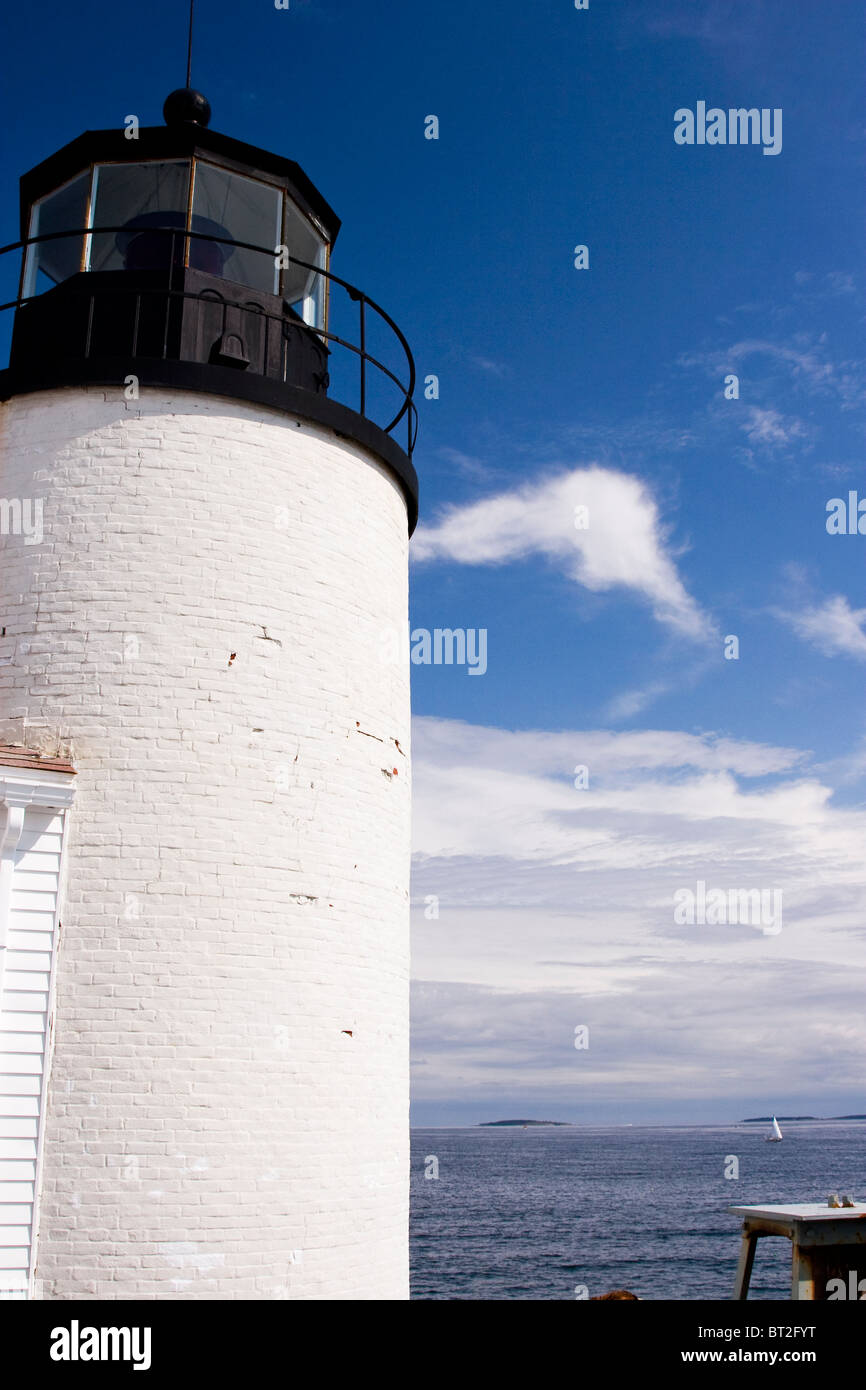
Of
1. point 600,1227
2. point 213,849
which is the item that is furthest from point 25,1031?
point 600,1227

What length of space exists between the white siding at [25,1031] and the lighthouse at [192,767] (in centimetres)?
2

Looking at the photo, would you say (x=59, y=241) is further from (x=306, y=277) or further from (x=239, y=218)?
(x=306, y=277)

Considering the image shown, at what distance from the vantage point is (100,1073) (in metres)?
7.28

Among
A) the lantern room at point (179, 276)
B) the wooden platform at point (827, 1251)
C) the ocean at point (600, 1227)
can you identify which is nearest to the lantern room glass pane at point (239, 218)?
the lantern room at point (179, 276)

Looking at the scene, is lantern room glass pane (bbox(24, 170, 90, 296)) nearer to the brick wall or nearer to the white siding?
the brick wall

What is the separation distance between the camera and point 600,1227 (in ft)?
175

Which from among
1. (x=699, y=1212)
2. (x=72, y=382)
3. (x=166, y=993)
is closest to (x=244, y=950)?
(x=166, y=993)

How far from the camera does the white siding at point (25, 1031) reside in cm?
692

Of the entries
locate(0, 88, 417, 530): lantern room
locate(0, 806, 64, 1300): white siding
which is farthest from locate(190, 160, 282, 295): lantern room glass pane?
locate(0, 806, 64, 1300): white siding

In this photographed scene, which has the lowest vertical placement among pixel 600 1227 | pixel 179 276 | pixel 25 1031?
pixel 600 1227

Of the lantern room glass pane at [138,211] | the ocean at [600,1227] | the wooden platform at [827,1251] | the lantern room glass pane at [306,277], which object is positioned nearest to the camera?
the wooden platform at [827,1251]

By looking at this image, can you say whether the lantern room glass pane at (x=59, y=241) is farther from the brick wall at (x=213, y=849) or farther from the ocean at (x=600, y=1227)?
the ocean at (x=600, y=1227)

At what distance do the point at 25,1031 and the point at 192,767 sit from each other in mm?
2118
